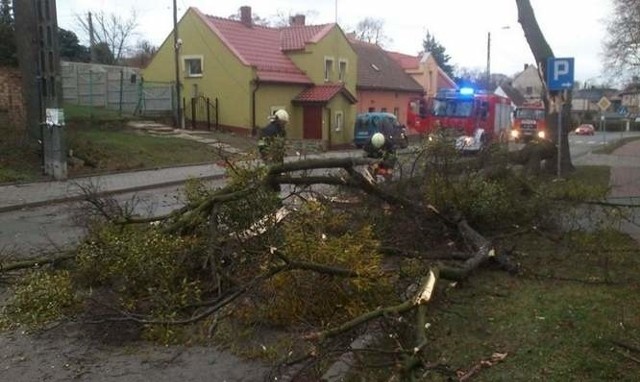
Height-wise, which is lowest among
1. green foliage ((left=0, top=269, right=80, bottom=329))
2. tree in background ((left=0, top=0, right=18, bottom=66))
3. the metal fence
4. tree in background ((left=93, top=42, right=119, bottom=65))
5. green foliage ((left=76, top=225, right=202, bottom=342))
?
green foliage ((left=0, top=269, right=80, bottom=329))

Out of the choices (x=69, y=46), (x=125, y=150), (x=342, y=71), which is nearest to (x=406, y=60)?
(x=342, y=71)

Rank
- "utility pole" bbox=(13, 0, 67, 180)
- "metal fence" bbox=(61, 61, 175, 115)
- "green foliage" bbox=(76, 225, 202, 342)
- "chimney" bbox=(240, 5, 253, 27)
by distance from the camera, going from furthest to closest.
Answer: "chimney" bbox=(240, 5, 253, 27) → "metal fence" bbox=(61, 61, 175, 115) → "utility pole" bbox=(13, 0, 67, 180) → "green foliage" bbox=(76, 225, 202, 342)

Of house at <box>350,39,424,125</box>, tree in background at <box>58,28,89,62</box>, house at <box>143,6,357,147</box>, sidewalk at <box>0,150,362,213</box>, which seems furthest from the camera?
tree in background at <box>58,28,89,62</box>

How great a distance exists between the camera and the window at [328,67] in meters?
37.7

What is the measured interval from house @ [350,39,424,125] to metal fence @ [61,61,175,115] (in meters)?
13.7

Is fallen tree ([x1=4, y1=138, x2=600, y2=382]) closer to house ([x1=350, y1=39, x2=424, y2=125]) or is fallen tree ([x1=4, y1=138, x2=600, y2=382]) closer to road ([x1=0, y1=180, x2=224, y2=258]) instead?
road ([x1=0, y1=180, x2=224, y2=258])

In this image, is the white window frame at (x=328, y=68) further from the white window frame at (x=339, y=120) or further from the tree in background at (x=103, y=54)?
the tree in background at (x=103, y=54)

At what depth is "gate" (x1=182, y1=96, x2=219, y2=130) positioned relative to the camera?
1336 inches

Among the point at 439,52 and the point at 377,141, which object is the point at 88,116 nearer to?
the point at 377,141

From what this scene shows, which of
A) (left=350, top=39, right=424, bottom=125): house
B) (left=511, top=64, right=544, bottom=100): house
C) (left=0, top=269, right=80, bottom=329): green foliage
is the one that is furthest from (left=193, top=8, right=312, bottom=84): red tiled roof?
(left=511, top=64, right=544, bottom=100): house

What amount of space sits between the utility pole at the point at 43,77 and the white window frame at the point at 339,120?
67.3 feet

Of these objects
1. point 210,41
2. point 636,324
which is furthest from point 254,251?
point 210,41

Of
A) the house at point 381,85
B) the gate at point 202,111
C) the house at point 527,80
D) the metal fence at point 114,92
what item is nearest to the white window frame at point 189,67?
the gate at point 202,111

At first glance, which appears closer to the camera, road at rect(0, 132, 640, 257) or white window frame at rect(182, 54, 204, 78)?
road at rect(0, 132, 640, 257)
